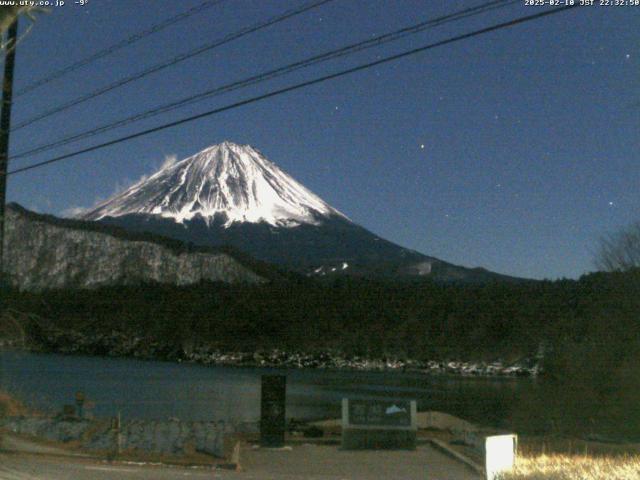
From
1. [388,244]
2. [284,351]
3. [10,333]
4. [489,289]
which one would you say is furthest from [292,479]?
[388,244]

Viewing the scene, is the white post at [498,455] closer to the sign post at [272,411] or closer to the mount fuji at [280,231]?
the sign post at [272,411]

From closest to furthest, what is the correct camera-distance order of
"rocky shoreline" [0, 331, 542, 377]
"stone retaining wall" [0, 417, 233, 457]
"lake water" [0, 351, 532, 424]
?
"stone retaining wall" [0, 417, 233, 457] < "lake water" [0, 351, 532, 424] < "rocky shoreline" [0, 331, 542, 377]

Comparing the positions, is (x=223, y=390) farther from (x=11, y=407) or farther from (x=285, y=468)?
(x=285, y=468)

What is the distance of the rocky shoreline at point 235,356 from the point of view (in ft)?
270

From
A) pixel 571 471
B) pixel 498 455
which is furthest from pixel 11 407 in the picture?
pixel 571 471

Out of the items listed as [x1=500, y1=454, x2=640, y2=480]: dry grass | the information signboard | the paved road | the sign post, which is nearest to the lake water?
the information signboard

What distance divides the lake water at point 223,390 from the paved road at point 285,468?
16760 mm

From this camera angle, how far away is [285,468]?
17047 mm

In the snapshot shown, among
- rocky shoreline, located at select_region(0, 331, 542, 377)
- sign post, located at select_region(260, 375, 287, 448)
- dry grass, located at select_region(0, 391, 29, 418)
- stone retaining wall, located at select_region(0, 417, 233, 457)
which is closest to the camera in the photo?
sign post, located at select_region(260, 375, 287, 448)

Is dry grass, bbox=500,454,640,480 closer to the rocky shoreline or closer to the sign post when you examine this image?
the sign post

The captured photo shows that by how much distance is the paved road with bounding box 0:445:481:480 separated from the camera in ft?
46.8

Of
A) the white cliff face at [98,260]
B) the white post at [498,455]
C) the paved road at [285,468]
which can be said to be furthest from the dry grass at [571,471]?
the white cliff face at [98,260]

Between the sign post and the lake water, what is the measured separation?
53.5 feet

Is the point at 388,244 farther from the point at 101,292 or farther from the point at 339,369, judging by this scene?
the point at 339,369
